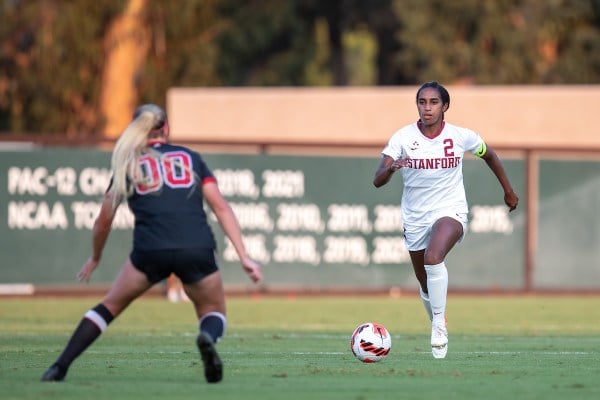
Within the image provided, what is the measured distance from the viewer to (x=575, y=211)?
77.3 ft

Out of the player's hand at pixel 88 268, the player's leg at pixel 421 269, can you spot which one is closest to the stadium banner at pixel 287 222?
the player's leg at pixel 421 269

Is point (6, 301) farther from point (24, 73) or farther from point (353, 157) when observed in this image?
point (24, 73)

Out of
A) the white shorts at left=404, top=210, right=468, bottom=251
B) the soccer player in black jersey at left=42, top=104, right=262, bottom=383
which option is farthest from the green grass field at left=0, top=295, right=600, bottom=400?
the white shorts at left=404, top=210, right=468, bottom=251

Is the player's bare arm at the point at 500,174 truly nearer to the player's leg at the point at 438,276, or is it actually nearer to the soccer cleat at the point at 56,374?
the player's leg at the point at 438,276

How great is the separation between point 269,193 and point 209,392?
1345 cm

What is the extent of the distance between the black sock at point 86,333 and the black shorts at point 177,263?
0.43 metres

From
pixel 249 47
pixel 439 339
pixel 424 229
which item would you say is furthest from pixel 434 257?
pixel 249 47

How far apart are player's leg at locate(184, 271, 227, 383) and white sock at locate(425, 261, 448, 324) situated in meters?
2.82

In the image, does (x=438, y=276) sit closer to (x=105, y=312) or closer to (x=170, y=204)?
(x=170, y=204)

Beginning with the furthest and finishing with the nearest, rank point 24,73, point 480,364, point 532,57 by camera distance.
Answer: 1. point 532,57
2. point 24,73
3. point 480,364

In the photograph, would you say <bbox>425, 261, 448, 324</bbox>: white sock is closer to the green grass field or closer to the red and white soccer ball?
the green grass field

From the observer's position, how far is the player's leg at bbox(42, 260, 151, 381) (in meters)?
9.43

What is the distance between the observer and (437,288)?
11906 millimetres

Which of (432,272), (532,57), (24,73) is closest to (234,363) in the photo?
(432,272)
